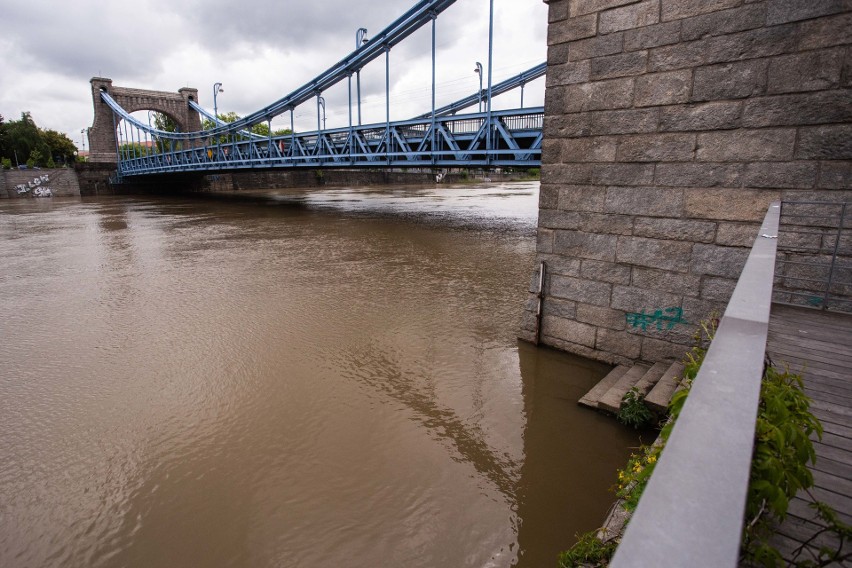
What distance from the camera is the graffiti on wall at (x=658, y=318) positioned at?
4.95 m

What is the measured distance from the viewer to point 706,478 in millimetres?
670

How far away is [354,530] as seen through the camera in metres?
A: 3.16

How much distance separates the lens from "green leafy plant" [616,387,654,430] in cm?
424

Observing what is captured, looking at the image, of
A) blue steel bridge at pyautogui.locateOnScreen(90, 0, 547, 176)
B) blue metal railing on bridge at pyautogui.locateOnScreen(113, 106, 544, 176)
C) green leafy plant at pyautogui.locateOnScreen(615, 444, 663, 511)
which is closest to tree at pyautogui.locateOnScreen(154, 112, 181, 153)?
blue steel bridge at pyautogui.locateOnScreen(90, 0, 547, 176)

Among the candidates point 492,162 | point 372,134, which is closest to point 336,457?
point 492,162

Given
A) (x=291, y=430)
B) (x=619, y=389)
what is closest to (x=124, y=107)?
(x=291, y=430)

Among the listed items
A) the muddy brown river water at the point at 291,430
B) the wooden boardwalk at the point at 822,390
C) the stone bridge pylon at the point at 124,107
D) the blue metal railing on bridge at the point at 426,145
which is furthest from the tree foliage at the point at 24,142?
the wooden boardwalk at the point at 822,390

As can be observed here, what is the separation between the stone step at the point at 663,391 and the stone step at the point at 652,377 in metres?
0.11

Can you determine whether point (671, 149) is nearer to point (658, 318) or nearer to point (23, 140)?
point (658, 318)

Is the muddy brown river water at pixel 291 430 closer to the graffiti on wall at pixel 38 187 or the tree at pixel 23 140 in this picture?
the graffiti on wall at pixel 38 187

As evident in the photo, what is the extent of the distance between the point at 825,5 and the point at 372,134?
667 inches

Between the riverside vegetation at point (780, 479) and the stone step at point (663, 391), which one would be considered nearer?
the riverside vegetation at point (780, 479)

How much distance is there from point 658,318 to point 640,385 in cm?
85

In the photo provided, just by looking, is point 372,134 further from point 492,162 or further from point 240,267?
point 240,267
